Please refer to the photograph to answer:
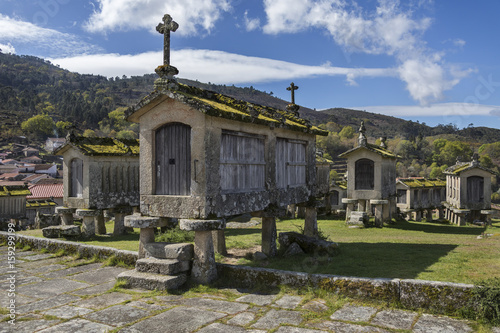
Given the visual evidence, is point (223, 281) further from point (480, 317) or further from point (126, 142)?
point (126, 142)

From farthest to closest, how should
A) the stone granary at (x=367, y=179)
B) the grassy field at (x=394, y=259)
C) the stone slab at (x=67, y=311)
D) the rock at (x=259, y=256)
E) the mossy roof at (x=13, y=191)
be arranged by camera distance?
the mossy roof at (x=13, y=191), the stone granary at (x=367, y=179), the rock at (x=259, y=256), the grassy field at (x=394, y=259), the stone slab at (x=67, y=311)

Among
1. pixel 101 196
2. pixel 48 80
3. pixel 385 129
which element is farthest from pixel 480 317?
pixel 48 80

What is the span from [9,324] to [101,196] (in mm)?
8785

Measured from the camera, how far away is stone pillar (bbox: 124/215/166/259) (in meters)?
7.75

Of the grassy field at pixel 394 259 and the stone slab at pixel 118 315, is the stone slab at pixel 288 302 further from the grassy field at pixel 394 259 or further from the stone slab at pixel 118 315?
the stone slab at pixel 118 315

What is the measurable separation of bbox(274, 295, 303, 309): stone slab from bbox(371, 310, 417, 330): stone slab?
1269 millimetres

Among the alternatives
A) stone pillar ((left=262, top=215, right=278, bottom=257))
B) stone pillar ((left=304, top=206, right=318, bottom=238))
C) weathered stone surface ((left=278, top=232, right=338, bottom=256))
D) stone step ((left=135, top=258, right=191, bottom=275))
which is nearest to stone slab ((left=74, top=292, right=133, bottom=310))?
stone step ((left=135, top=258, right=191, bottom=275))

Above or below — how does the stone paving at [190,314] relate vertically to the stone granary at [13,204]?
below

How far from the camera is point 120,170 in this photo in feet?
47.8

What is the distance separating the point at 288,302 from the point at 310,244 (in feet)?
11.1

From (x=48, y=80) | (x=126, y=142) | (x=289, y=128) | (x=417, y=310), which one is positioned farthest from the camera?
(x=48, y=80)

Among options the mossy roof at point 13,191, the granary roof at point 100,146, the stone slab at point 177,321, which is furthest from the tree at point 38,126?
the stone slab at point 177,321

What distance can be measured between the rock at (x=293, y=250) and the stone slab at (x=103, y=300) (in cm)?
406

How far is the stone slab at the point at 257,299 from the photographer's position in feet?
20.7
